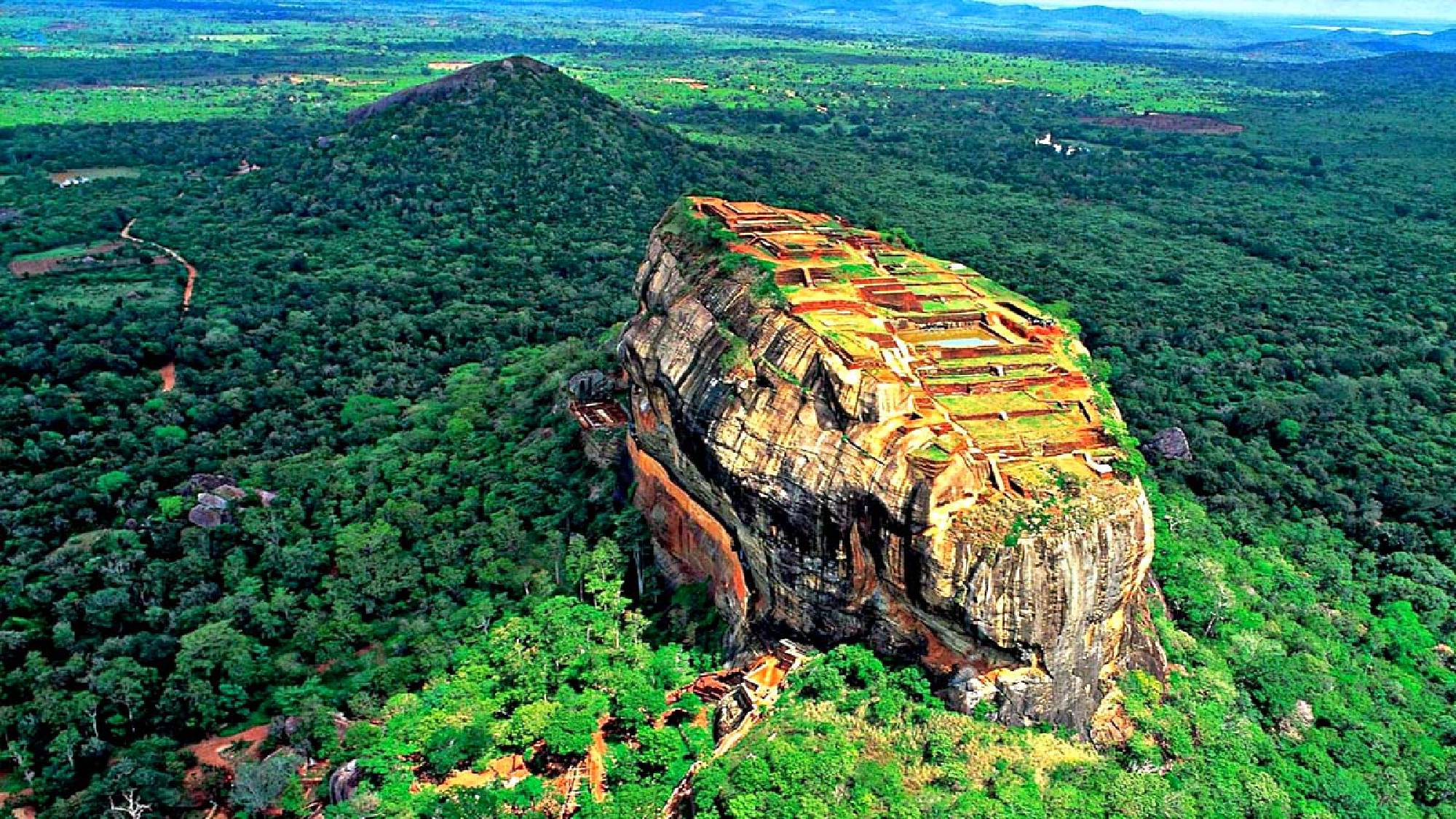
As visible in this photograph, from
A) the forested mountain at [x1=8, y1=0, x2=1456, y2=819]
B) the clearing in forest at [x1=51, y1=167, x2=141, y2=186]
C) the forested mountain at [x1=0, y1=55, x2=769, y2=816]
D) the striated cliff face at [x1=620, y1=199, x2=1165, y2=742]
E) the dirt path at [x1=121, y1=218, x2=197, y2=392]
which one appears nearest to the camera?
the striated cliff face at [x1=620, y1=199, x2=1165, y2=742]

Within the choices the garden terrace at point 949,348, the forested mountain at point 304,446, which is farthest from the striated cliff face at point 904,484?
the forested mountain at point 304,446

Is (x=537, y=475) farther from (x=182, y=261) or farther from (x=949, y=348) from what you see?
(x=182, y=261)

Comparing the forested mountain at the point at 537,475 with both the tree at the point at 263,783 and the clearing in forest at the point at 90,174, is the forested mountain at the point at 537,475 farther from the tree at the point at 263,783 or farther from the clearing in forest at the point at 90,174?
the clearing in forest at the point at 90,174

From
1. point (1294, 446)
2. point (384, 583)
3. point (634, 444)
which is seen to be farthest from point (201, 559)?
point (1294, 446)

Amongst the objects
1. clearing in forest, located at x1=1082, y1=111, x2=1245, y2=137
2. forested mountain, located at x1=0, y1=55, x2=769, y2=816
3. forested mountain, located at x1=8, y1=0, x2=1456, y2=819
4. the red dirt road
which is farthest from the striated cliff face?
clearing in forest, located at x1=1082, y1=111, x2=1245, y2=137

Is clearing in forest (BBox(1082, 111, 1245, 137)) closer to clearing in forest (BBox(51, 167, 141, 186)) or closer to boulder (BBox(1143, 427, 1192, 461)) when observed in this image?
boulder (BBox(1143, 427, 1192, 461))

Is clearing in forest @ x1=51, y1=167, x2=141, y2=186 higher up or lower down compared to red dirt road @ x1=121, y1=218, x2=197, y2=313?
higher up
